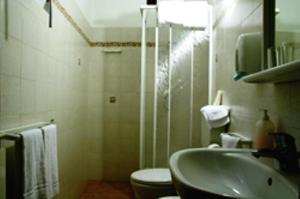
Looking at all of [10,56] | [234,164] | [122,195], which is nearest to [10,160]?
[10,56]

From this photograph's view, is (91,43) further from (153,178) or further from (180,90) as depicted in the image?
(153,178)

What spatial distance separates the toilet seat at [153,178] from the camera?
6.86 feet

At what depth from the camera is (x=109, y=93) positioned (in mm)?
3111

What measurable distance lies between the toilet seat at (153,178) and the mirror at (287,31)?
1.34 meters

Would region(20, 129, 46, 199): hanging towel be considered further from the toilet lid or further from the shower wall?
the shower wall

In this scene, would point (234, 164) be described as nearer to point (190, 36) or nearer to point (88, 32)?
point (190, 36)

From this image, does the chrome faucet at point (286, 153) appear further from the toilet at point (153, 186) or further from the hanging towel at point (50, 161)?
the toilet at point (153, 186)

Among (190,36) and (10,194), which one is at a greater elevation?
(190,36)

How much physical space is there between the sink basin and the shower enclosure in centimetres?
136

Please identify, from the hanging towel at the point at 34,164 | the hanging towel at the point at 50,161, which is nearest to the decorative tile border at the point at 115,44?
the hanging towel at the point at 50,161

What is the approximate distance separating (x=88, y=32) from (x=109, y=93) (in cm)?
72

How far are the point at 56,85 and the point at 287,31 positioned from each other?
1.57 metres

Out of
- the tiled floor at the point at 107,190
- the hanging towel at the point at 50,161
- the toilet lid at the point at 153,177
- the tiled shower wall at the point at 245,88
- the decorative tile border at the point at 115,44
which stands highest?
the decorative tile border at the point at 115,44

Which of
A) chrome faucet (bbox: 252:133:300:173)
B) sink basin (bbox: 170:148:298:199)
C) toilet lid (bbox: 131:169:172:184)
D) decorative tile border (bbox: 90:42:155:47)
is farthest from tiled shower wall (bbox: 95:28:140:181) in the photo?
chrome faucet (bbox: 252:133:300:173)
